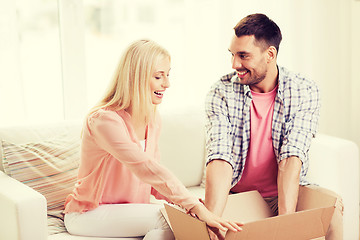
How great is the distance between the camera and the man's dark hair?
2156mm

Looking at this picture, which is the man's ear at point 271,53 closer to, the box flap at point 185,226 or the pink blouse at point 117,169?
the pink blouse at point 117,169

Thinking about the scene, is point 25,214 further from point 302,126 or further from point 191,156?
point 302,126

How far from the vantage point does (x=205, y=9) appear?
118 inches

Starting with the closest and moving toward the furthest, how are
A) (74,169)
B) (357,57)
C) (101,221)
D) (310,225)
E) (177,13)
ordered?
(310,225)
(101,221)
(74,169)
(177,13)
(357,57)

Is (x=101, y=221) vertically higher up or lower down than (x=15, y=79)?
lower down

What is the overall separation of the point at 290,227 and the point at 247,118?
27.6 inches

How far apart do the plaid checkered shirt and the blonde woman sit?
0.31m

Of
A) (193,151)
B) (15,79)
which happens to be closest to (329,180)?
(193,151)

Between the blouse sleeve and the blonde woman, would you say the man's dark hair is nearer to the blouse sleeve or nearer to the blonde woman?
the blonde woman

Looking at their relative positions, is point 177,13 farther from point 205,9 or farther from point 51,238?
point 51,238

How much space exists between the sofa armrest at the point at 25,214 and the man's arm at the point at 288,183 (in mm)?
893

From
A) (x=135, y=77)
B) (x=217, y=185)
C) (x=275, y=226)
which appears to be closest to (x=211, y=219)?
(x=275, y=226)

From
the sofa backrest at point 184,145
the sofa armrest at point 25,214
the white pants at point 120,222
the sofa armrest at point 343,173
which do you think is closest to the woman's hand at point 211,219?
the white pants at point 120,222

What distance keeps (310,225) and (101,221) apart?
75 cm
